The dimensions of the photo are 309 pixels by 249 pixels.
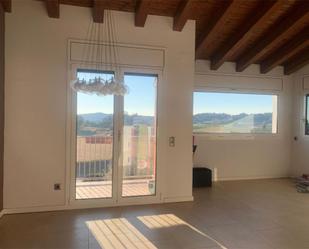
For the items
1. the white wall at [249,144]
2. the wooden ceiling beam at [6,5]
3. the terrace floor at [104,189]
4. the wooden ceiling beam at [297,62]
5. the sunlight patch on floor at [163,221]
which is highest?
the wooden ceiling beam at [6,5]

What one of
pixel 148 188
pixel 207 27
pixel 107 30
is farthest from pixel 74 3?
pixel 148 188

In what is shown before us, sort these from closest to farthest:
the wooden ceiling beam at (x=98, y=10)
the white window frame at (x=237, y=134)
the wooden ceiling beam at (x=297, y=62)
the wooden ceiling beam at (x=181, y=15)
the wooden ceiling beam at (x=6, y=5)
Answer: the wooden ceiling beam at (x=6, y=5)
the wooden ceiling beam at (x=98, y=10)
the wooden ceiling beam at (x=181, y=15)
the wooden ceiling beam at (x=297, y=62)
the white window frame at (x=237, y=134)

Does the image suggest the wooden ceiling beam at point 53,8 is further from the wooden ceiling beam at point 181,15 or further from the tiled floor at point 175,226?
the tiled floor at point 175,226

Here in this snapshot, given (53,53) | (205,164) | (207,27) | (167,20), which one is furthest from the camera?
(205,164)

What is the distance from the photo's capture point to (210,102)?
6.87m

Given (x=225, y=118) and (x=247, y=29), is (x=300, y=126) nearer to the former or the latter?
(x=225, y=118)

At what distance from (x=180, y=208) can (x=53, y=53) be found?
313 cm

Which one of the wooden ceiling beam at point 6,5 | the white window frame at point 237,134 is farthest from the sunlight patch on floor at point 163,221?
the wooden ceiling beam at point 6,5

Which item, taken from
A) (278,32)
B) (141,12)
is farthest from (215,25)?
(141,12)

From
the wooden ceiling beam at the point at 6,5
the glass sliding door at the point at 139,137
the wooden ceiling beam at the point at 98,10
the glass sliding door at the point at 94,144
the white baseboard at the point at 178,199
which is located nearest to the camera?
the wooden ceiling beam at the point at 6,5

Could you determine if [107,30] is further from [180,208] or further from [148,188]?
[180,208]

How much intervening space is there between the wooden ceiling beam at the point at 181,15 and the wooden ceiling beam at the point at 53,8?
72.3 inches

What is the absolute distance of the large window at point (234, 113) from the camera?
6.85 meters

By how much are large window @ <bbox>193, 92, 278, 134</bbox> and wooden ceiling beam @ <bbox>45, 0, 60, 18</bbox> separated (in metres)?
3.54
